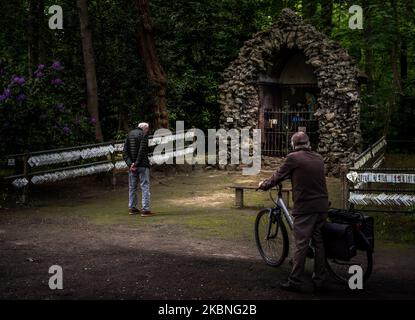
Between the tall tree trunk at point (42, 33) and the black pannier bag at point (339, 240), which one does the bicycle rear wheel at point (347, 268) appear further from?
the tall tree trunk at point (42, 33)

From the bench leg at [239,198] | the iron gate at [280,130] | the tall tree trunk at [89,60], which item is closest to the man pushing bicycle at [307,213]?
the bench leg at [239,198]

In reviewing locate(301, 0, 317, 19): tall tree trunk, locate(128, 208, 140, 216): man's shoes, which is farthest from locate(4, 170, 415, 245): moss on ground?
locate(301, 0, 317, 19): tall tree trunk

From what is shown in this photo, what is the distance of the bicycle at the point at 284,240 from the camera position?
279 inches

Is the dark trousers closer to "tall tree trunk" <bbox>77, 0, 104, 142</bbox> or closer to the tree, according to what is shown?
"tall tree trunk" <bbox>77, 0, 104, 142</bbox>

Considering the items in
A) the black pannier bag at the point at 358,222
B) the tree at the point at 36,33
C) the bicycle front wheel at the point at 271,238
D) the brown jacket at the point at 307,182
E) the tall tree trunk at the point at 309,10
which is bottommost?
the bicycle front wheel at the point at 271,238

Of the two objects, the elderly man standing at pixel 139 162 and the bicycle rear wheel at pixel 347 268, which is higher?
the elderly man standing at pixel 139 162

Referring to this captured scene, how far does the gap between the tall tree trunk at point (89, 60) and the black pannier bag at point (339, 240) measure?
457 inches

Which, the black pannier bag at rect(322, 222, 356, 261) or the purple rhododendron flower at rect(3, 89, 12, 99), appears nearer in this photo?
the black pannier bag at rect(322, 222, 356, 261)

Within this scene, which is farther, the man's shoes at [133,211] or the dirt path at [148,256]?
the man's shoes at [133,211]

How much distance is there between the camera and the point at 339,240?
6.94m

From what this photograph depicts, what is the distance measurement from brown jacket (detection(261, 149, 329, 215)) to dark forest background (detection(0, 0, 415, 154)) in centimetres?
916

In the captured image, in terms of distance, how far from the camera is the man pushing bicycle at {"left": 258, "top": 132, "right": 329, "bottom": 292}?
275 inches

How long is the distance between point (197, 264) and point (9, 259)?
9.27 ft
